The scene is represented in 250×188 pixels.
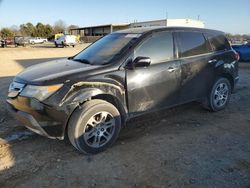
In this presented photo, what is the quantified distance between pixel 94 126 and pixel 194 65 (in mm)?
2264

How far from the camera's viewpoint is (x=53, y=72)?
12.9ft

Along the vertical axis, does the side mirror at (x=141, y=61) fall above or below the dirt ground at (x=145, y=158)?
above

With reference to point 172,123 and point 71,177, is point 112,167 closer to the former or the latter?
point 71,177

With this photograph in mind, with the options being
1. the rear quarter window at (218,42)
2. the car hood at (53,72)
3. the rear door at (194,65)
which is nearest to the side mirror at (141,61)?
the car hood at (53,72)

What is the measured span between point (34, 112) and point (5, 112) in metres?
2.51

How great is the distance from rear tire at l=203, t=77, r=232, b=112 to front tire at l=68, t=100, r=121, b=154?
91.5 inches

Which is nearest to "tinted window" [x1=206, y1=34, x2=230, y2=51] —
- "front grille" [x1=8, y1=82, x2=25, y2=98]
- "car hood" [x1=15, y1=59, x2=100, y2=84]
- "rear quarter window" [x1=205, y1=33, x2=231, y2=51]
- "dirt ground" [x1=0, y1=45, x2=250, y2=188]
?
"rear quarter window" [x1=205, y1=33, x2=231, y2=51]

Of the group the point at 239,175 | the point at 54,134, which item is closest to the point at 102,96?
the point at 54,134

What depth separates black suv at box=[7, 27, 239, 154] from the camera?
11.8ft

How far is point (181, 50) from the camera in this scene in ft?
15.8

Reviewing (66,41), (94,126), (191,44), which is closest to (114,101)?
(94,126)

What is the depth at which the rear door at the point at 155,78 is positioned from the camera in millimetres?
4164

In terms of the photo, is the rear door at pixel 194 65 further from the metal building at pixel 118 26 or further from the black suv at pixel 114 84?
the metal building at pixel 118 26

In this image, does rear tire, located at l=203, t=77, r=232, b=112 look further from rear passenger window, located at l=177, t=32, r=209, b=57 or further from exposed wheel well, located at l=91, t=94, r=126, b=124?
exposed wheel well, located at l=91, t=94, r=126, b=124
